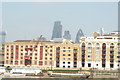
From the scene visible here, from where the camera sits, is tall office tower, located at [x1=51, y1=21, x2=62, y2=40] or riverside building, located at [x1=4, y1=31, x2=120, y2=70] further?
tall office tower, located at [x1=51, y1=21, x2=62, y2=40]

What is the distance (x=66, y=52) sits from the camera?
12.1 m

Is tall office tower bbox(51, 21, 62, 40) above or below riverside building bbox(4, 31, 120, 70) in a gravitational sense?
above

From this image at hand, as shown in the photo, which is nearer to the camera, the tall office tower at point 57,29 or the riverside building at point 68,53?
the riverside building at point 68,53

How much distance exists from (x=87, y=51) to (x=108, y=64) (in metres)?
0.94

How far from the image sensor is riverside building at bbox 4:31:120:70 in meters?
11.8

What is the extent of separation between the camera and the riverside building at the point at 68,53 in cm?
1182

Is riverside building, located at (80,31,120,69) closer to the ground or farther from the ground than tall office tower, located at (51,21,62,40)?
closer to the ground

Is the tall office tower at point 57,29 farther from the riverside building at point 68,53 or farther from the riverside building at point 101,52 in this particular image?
the riverside building at point 101,52

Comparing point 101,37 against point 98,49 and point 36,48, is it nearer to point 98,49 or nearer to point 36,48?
point 98,49

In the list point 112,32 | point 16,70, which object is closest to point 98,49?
point 112,32

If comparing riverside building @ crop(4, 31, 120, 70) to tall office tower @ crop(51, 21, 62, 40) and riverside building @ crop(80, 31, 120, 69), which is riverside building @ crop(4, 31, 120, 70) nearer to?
riverside building @ crop(80, 31, 120, 69)

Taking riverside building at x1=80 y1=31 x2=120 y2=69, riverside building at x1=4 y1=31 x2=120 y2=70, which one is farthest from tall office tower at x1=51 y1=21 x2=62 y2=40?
riverside building at x1=80 y1=31 x2=120 y2=69

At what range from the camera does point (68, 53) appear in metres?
12.1

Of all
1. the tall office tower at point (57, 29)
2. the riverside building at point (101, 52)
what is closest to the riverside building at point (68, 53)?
the riverside building at point (101, 52)
